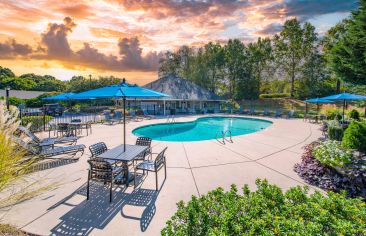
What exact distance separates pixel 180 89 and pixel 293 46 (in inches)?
870

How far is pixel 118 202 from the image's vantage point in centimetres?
395

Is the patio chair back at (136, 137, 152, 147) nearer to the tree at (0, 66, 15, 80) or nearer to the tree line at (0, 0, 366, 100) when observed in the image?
the tree line at (0, 0, 366, 100)

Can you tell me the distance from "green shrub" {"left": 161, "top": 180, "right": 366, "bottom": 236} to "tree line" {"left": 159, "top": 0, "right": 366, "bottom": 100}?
31680mm

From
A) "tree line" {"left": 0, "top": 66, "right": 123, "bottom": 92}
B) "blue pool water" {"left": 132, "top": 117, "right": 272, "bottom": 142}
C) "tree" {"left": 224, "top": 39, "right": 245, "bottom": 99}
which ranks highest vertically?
"tree" {"left": 224, "top": 39, "right": 245, "bottom": 99}

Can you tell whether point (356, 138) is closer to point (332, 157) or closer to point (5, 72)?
point (332, 157)

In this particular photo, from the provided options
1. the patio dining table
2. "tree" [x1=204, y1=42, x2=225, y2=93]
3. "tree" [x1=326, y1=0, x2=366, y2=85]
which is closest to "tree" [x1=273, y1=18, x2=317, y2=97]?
"tree" [x1=204, y1=42, x2=225, y2=93]

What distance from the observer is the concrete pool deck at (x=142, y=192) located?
3238 mm

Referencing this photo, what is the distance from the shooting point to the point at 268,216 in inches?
96.0

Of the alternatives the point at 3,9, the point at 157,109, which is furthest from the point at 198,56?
the point at 3,9

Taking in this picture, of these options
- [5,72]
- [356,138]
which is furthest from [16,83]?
[356,138]

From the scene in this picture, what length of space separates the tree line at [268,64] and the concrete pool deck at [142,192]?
28.2 metres

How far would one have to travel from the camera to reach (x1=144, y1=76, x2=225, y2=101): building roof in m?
28.4

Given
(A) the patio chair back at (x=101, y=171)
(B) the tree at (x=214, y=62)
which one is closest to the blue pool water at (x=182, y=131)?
(A) the patio chair back at (x=101, y=171)

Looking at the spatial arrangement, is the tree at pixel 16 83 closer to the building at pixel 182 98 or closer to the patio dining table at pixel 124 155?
the building at pixel 182 98
